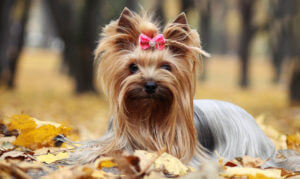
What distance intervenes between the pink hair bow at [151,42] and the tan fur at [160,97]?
0.04m

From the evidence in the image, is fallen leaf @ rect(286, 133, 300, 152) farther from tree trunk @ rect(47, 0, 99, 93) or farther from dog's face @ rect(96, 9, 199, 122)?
tree trunk @ rect(47, 0, 99, 93)

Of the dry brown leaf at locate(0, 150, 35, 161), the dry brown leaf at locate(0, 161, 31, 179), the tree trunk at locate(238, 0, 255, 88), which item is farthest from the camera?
the tree trunk at locate(238, 0, 255, 88)

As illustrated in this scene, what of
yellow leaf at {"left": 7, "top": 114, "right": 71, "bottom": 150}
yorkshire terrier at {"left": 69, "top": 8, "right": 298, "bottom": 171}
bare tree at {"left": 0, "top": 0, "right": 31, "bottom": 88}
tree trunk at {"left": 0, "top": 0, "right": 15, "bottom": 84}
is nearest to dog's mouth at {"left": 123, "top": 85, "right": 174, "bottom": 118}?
yorkshire terrier at {"left": 69, "top": 8, "right": 298, "bottom": 171}

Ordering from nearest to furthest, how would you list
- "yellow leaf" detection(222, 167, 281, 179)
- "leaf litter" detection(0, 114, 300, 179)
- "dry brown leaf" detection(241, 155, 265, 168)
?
"leaf litter" detection(0, 114, 300, 179), "yellow leaf" detection(222, 167, 281, 179), "dry brown leaf" detection(241, 155, 265, 168)

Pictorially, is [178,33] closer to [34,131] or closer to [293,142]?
[34,131]

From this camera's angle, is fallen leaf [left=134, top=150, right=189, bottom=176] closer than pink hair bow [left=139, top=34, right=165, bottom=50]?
Yes

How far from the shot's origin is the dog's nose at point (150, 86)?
2.98 meters

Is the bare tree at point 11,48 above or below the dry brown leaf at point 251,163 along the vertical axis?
above

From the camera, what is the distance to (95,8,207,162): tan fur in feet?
10.3

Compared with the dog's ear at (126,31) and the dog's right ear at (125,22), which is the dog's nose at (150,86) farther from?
the dog's right ear at (125,22)

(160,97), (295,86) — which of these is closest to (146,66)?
(160,97)

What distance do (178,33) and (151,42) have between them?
30cm

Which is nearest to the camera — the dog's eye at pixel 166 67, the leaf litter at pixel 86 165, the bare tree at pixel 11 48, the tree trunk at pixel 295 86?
the leaf litter at pixel 86 165

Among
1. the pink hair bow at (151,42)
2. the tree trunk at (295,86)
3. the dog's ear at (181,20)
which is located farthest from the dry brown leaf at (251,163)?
the tree trunk at (295,86)
